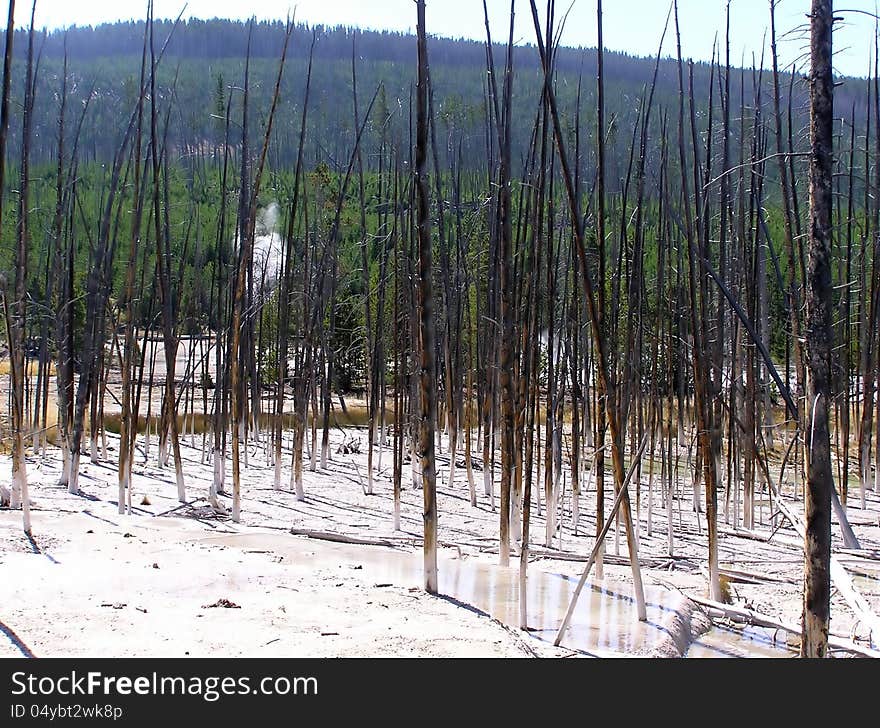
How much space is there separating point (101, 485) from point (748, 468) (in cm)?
766

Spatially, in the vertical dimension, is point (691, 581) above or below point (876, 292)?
below

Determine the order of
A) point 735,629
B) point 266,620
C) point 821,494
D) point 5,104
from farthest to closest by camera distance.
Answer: point 735,629
point 5,104
point 266,620
point 821,494

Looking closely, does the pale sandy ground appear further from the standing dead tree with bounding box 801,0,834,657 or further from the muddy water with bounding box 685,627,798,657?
the standing dead tree with bounding box 801,0,834,657

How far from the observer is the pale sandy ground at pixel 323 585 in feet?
16.1

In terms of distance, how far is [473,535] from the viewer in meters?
10.1

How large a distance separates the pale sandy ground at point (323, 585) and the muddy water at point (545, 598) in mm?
20

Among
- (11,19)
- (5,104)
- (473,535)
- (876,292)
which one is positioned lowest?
(473,535)

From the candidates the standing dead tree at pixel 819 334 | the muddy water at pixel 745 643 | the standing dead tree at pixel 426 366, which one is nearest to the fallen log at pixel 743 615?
the muddy water at pixel 745 643

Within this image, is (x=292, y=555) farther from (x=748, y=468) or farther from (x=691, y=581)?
(x=748, y=468)

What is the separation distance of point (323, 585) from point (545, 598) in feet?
4.80

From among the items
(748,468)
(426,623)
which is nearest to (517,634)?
(426,623)

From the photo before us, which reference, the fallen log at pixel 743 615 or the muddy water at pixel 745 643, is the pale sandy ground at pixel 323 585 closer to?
the muddy water at pixel 745 643

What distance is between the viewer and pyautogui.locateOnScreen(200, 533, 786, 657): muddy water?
5.63m

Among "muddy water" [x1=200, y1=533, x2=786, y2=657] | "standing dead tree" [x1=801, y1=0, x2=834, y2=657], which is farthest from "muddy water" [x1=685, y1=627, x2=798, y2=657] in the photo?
"standing dead tree" [x1=801, y1=0, x2=834, y2=657]
